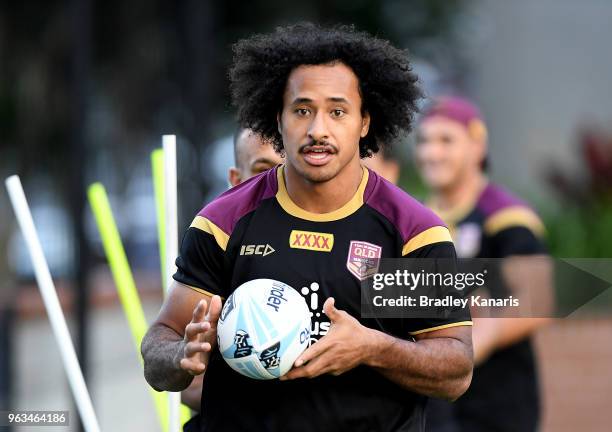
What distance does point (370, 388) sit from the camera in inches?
175

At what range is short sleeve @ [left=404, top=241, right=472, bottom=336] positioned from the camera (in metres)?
4.40

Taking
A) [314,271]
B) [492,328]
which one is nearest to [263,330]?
[314,271]

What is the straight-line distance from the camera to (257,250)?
4.44 meters

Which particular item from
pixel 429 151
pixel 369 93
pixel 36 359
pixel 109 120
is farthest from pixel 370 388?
pixel 109 120

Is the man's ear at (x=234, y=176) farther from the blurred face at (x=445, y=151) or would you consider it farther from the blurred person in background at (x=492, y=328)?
the blurred face at (x=445, y=151)

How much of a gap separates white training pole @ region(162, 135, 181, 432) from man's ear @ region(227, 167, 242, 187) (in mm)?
781

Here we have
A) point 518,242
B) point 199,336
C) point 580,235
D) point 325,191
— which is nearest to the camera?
point 199,336

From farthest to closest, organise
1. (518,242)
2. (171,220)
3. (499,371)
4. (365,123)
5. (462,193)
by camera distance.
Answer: (462,193) < (499,371) < (518,242) < (171,220) < (365,123)

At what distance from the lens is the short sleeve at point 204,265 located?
14.8 ft

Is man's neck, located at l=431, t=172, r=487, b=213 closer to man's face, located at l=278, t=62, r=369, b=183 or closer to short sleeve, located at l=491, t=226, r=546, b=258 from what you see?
short sleeve, located at l=491, t=226, r=546, b=258

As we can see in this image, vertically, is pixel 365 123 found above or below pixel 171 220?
above

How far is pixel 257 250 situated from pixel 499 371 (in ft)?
11.6

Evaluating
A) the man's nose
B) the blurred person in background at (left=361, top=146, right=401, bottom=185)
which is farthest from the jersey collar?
the blurred person in background at (left=361, top=146, right=401, bottom=185)

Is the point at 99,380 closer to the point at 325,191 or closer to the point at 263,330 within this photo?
the point at 325,191
